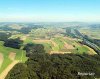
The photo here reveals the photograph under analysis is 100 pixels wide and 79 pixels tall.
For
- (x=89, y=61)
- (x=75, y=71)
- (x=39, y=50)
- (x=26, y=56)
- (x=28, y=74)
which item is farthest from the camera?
(x=39, y=50)

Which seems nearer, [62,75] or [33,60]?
[62,75]

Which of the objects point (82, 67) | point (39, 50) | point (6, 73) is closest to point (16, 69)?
point (6, 73)

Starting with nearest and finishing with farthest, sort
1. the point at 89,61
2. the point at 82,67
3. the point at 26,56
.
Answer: the point at 82,67, the point at 89,61, the point at 26,56

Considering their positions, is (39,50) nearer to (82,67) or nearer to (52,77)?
(82,67)

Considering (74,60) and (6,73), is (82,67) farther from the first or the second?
(6,73)

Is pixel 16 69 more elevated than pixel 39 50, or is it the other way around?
pixel 16 69

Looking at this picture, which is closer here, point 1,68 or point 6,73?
point 6,73

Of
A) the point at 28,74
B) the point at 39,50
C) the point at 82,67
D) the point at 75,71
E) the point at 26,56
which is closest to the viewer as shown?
the point at 28,74

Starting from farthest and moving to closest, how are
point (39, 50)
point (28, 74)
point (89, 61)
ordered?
point (39, 50) < point (89, 61) < point (28, 74)

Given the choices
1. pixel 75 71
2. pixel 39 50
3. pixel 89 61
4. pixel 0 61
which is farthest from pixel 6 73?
pixel 39 50
